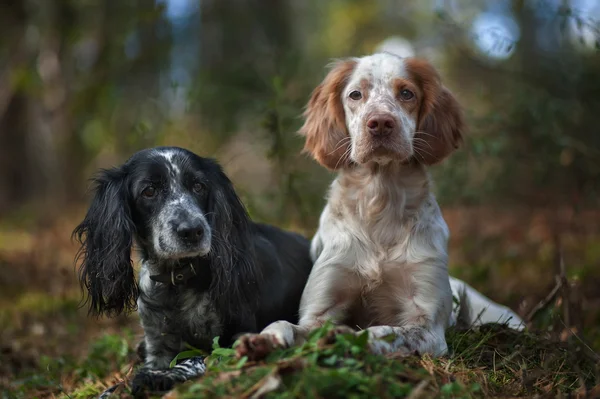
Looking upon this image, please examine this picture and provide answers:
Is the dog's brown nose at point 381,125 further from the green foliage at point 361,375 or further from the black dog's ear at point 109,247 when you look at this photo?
the black dog's ear at point 109,247

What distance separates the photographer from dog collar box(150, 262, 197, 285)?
11.4 feet

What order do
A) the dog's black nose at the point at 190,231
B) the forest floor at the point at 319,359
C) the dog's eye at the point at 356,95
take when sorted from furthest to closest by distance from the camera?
the dog's eye at the point at 356,95 → the dog's black nose at the point at 190,231 → the forest floor at the point at 319,359

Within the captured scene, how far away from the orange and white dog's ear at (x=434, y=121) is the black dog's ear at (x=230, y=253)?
1038 mm

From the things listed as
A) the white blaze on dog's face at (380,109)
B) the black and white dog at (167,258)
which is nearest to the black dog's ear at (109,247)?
the black and white dog at (167,258)

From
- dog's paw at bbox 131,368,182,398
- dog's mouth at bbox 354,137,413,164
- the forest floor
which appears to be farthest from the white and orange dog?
dog's paw at bbox 131,368,182,398

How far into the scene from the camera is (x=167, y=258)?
134 inches

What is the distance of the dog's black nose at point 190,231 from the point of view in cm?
324

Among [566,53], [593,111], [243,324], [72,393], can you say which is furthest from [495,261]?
[72,393]

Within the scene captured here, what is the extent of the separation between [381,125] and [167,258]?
1.26 metres

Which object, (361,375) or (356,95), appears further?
(356,95)

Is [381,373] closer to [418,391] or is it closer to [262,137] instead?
[418,391]

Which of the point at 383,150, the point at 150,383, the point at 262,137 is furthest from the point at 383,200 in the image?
the point at 262,137

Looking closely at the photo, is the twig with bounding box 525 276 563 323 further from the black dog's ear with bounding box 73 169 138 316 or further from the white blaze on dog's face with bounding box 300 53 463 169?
Result: the black dog's ear with bounding box 73 169 138 316

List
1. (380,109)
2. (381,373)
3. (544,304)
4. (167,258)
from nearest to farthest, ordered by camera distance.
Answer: (381,373), (167,258), (380,109), (544,304)
